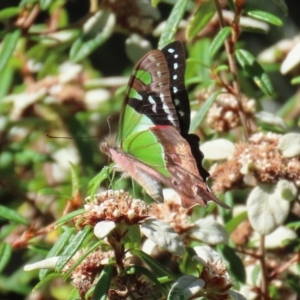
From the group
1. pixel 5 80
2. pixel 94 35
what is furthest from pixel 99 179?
pixel 5 80

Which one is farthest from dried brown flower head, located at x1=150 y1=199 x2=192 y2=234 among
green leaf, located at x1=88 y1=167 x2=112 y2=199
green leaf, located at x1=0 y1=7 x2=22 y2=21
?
green leaf, located at x1=0 y1=7 x2=22 y2=21

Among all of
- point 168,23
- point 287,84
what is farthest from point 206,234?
point 287,84

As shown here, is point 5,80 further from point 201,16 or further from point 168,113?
point 168,113

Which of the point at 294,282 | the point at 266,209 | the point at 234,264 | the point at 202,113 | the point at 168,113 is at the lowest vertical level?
the point at 294,282

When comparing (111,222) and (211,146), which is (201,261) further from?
(211,146)

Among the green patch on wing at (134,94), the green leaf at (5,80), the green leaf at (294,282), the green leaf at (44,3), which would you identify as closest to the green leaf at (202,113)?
the green patch on wing at (134,94)

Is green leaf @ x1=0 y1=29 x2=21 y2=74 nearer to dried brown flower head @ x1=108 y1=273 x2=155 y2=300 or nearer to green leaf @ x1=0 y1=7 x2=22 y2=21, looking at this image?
green leaf @ x1=0 y1=7 x2=22 y2=21
